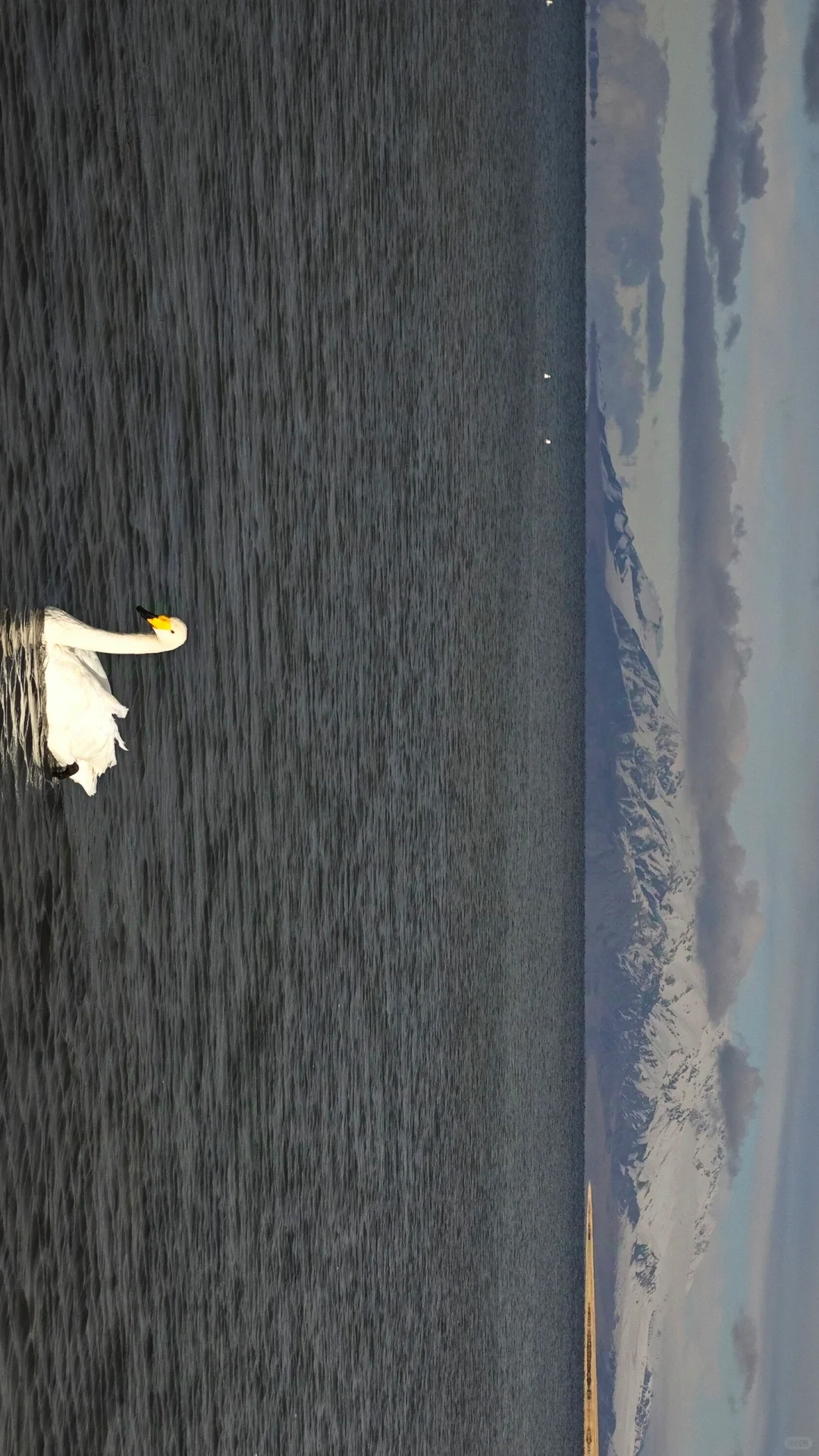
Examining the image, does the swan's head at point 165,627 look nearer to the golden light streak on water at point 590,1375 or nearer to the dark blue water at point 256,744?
the dark blue water at point 256,744

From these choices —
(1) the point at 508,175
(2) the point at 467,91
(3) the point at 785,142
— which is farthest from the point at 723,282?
(2) the point at 467,91

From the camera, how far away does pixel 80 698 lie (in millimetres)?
373

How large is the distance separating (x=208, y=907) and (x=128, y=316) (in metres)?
0.21

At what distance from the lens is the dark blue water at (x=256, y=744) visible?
354mm

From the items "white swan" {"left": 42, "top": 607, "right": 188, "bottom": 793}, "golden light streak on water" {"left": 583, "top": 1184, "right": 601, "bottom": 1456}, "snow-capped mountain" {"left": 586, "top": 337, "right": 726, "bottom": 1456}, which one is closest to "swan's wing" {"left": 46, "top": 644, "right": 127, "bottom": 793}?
"white swan" {"left": 42, "top": 607, "right": 188, "bottom": 793}

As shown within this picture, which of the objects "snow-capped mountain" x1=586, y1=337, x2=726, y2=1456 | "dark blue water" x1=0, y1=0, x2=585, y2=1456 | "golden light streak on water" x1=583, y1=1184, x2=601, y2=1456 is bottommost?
"golden light streak on water" x1=583, y1=1184, x2=601, y2=1456

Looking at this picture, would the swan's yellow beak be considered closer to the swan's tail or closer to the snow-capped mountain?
the swan's tail

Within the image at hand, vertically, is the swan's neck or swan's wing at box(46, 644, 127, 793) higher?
the swan's neck

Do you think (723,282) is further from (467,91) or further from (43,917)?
(43,917)

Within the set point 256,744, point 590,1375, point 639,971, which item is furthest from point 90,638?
point 590,1375

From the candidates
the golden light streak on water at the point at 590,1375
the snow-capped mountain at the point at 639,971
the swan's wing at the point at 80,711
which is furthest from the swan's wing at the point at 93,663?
the golden light streak on water at the point at 590,1375

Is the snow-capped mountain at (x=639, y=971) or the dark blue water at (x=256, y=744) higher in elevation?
the dark blue water at (x=256, y=744)

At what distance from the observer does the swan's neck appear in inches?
13.9

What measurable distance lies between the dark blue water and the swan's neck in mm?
10
